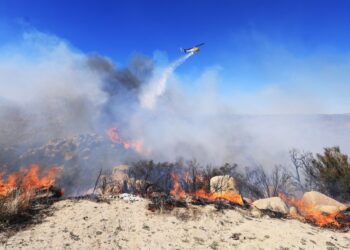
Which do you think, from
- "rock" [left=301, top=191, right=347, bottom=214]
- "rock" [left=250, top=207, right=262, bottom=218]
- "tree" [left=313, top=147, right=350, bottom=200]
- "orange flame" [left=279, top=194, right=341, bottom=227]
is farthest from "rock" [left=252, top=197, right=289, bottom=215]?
"tree" [left=313, top=147, right=350, bottom=200]

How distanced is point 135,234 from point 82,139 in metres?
51.4

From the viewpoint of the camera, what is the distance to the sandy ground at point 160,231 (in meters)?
9.98

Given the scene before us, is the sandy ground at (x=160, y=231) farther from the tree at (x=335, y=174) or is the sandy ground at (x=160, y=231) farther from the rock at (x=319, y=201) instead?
the tree at (x=335, y=174)

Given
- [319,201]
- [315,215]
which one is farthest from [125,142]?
[315,215]

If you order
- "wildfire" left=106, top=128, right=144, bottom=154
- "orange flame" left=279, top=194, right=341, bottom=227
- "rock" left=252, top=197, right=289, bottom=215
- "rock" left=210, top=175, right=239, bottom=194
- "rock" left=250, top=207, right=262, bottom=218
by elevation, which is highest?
"wildfire" left=106, top=128, right=144, bottom=154

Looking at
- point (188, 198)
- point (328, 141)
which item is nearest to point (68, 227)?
point (188, 198)

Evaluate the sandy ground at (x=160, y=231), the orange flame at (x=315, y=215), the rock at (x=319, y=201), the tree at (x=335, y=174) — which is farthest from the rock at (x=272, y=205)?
the tree at (x=335, y=174)

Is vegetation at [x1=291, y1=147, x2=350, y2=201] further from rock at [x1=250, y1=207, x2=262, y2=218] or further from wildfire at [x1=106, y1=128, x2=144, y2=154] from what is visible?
wildfire at [x1=106, y1=128, x2=144, y2=154]

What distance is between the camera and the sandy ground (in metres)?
9.98

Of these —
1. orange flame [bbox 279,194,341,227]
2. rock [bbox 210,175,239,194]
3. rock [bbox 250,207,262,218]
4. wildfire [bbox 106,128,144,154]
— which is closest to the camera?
Answer: rock [bbox 250,207,262,218]

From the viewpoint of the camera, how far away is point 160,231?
447 inches

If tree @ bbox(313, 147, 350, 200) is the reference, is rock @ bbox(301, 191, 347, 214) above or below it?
below

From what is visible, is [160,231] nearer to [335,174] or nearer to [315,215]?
[315,215]

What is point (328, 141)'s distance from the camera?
274ft
